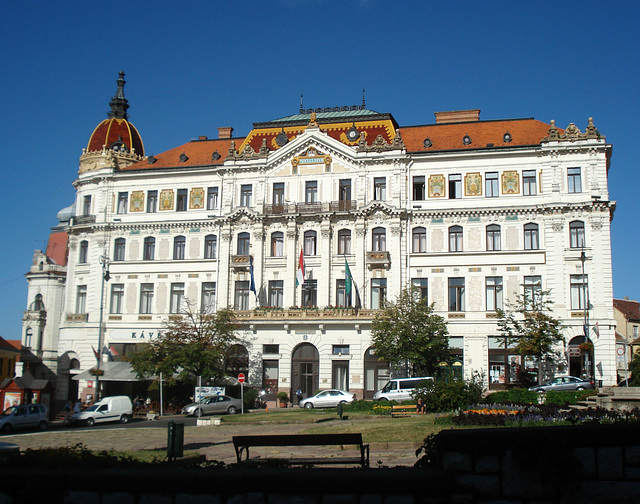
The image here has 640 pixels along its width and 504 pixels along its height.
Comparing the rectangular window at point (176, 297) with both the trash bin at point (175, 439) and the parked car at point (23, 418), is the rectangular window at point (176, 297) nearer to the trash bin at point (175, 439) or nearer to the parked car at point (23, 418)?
the parked car at point (23, 418)

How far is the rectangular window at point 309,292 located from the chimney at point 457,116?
58.2ft

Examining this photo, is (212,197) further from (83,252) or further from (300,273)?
(83,252)

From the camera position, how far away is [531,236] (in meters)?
50.3

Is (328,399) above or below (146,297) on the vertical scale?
below

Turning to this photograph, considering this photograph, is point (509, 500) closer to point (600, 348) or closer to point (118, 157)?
point (600, 348)

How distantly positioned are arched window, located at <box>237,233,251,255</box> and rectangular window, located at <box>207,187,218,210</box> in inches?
141

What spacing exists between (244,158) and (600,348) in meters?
29.7

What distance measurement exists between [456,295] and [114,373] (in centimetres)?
2558

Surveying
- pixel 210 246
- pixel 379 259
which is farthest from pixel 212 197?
pixel 379 259

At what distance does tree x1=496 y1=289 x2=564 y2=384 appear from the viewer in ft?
149

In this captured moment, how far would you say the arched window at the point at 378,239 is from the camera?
52.9 m

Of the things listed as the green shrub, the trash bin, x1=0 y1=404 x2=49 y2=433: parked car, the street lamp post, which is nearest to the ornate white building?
the street lamp post

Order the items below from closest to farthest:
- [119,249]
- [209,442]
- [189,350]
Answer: [209,442] < [189,350] < [119,249]

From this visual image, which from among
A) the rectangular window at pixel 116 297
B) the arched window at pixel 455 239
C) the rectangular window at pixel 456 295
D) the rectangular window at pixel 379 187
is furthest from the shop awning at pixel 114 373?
the arched window at pixel 455 239
